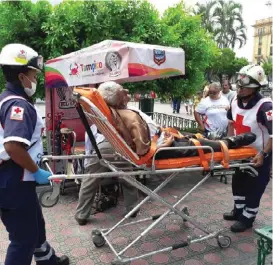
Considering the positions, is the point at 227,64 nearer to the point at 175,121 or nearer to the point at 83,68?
the point at 175,121

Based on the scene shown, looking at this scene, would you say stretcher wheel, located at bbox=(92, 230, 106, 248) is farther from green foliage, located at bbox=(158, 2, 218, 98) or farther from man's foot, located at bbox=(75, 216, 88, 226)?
green foliage, located at bbox=(158, 2, 218, 98)

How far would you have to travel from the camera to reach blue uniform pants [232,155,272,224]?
3400 millimetres

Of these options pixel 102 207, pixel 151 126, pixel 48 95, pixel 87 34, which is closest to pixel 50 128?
pixel 48 95

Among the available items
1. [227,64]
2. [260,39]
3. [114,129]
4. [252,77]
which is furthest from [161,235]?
[260,39]

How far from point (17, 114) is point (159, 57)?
7.93 feet

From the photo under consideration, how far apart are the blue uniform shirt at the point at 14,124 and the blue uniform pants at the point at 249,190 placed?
248 cm

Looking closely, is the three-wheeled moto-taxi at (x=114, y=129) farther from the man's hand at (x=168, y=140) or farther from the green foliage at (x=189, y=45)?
the green foliage at (x=189, y=45)

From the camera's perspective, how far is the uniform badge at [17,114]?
1955 millimetres

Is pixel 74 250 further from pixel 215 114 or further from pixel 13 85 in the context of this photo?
pixel 215 114

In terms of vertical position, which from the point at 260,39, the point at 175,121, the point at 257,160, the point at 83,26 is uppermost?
the point at 260,39

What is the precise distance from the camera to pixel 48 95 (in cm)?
507

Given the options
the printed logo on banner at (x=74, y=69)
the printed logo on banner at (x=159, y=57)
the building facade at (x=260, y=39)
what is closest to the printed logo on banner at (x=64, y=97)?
the printed logo on banner at (x=74, y=69)

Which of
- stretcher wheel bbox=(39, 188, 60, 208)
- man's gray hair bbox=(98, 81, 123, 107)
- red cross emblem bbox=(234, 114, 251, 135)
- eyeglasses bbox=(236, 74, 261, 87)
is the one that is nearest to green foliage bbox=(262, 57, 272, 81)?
red cross emblem bbox=(234, 114, 251, 135)

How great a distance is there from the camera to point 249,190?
351cm
